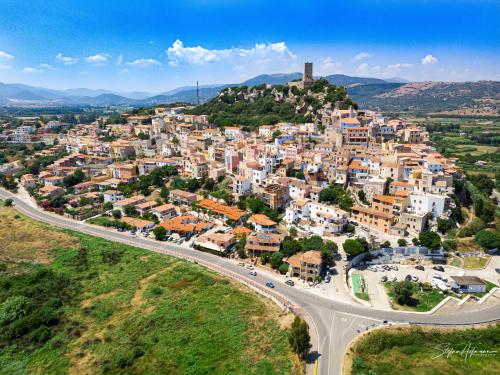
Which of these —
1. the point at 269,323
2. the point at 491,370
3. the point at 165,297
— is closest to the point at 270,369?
the point at 269,323

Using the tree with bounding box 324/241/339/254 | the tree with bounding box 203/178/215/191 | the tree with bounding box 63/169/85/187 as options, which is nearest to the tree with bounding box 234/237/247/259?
the tree with bounding box 324/241/339/254

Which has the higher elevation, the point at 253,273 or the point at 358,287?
the point at 253,273

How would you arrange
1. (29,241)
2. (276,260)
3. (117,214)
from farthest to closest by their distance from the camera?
1. (117,214)
2. (29,241)
3. (276,260)

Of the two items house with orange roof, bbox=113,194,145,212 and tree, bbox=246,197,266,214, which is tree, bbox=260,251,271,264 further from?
house with orange roof, bbox=113,194,145,212

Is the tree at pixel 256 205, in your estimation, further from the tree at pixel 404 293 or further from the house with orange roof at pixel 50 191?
the house with orange roof at pixel 50 191

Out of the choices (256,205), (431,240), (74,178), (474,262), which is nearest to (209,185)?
(256,205)

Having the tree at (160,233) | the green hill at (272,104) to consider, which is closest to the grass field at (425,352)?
the tree at (160,233)

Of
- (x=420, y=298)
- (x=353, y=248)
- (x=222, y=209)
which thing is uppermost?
(x=222, y=209)

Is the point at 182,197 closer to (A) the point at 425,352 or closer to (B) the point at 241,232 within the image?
(B) the point at 241,232
